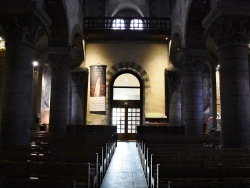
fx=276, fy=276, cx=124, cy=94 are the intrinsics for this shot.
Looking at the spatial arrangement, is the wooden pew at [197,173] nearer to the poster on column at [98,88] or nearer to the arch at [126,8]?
the poster on column at [98,88]

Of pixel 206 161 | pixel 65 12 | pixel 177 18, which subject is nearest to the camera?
pixel 206 161

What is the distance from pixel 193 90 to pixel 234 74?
17.8 feet

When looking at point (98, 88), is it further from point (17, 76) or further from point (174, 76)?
point (17, 76)

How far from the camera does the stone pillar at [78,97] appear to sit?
20594 mm

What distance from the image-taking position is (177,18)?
675 inches

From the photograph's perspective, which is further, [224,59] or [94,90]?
[94,90]

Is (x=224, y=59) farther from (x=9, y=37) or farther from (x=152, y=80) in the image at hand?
(x=152, y=80)

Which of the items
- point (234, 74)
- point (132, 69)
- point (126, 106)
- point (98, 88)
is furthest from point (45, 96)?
point (234, 74)

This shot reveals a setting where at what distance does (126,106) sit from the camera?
21938 mm

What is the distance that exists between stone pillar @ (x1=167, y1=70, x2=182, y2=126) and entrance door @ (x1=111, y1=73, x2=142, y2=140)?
2624mm

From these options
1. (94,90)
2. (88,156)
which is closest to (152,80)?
(94,90)

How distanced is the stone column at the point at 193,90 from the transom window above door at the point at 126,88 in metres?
8.54

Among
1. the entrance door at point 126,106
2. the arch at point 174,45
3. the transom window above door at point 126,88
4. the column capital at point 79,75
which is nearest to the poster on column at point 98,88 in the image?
the column capital at point 79,75

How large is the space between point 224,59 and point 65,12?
8.54 meters
